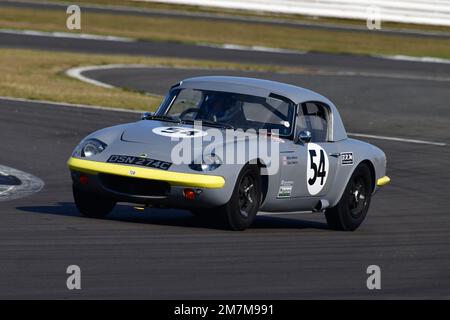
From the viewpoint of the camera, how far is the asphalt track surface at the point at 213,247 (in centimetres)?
777

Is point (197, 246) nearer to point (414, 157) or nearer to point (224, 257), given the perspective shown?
point (224, 257)

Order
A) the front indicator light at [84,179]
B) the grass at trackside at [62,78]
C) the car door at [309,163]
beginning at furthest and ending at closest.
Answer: the grass at trackside at [62,78] < the car door at [309,163] < the front indicator light at [84,179]

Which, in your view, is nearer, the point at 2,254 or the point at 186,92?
the point at 2,254

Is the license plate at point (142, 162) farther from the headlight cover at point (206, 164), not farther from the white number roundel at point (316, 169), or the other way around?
the white number roundel at point (316, 169)

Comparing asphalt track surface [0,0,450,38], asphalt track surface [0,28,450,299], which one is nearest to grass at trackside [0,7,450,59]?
asphalt track surface [0,0,450,38]

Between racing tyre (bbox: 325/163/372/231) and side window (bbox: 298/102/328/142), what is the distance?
1.61ft

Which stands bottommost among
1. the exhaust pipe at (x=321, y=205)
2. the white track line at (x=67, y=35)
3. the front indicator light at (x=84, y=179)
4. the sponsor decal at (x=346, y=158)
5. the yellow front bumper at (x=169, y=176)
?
the exhaust pipe at (x=321, y=205)

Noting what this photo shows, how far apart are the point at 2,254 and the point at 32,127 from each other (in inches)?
387

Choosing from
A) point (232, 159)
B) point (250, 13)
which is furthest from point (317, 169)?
point (250, 13)

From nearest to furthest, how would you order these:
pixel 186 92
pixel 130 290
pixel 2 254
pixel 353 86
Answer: pixel 130 290 < pixel 2 254 < pixel 186 92 < pixel 353 86

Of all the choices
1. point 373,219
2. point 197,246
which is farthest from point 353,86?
point 197,246

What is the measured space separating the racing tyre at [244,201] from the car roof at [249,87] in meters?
1.17

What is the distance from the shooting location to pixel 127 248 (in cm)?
908

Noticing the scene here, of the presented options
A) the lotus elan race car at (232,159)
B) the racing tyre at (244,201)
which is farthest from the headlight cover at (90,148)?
the racing tyre at (244,201)
